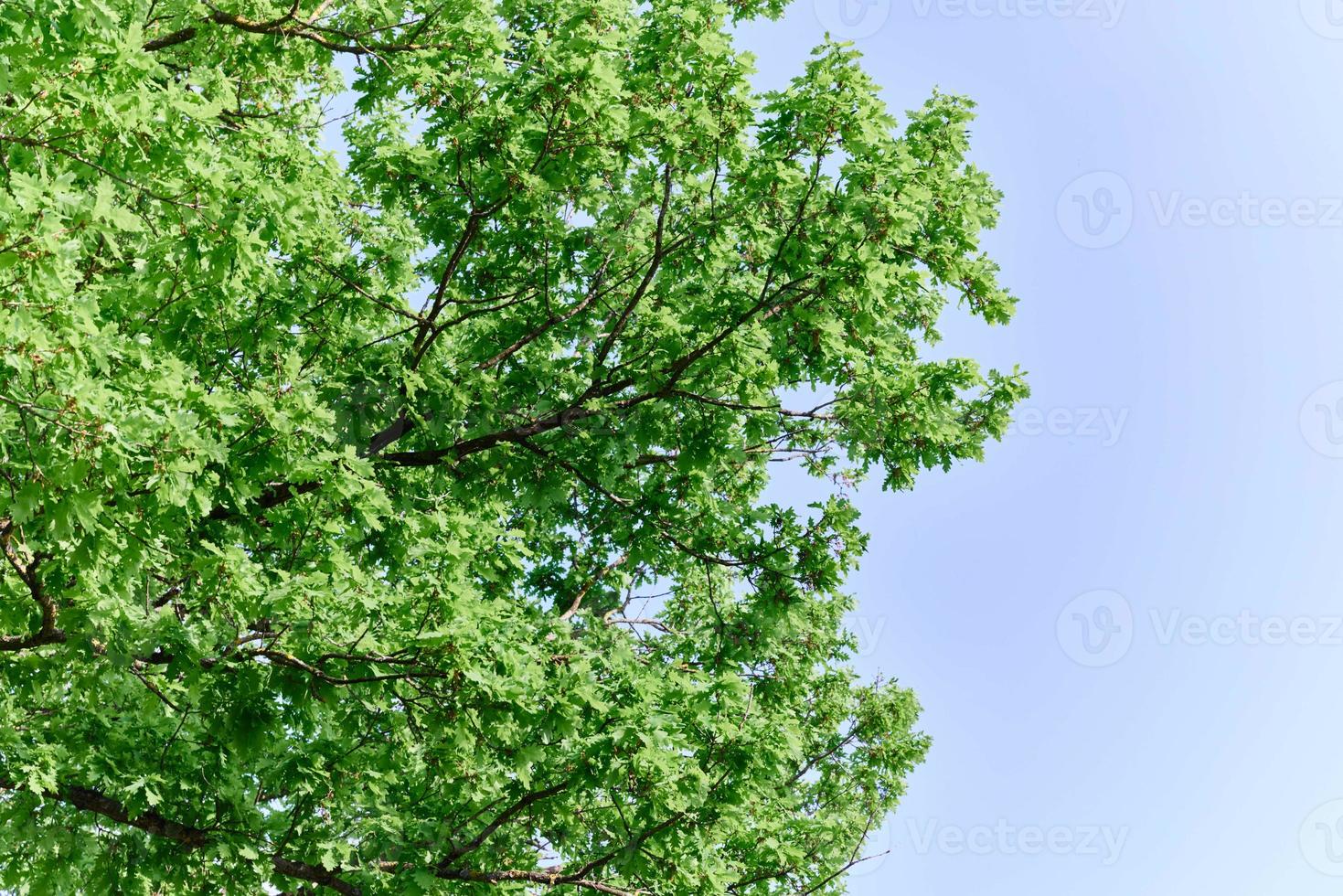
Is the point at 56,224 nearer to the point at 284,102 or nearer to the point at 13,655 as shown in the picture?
the point at 13,655

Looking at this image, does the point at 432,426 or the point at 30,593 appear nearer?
the point at 30,593

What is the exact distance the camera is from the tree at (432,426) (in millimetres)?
8102

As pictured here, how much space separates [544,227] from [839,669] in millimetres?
10186

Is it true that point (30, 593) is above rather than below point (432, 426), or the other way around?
below

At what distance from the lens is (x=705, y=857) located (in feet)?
35.1

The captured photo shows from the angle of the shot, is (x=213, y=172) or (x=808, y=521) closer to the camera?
(x=213, y=172)

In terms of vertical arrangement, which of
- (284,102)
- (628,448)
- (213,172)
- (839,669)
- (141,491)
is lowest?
(141,491)

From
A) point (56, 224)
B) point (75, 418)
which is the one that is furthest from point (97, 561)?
point (56, 224)

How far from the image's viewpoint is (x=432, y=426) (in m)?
11.3

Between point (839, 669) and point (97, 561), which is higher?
point (839, 669)

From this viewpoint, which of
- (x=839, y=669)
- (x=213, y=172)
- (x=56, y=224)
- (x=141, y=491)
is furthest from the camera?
(x=839, y=669)

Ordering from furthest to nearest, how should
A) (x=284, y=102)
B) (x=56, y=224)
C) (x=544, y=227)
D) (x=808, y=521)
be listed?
(x=284, y=102), (x=808, y=521), (x=544, y=227), (x=56, y=224)

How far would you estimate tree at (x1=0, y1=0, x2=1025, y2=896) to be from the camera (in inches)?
319

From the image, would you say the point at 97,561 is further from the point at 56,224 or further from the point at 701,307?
the point at 701,307
